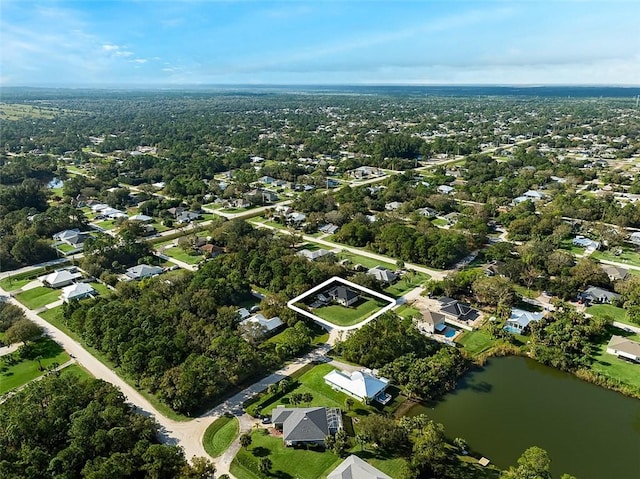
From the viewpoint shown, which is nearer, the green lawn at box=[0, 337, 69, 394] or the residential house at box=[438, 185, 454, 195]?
the green lawn at box=[0, 337, 69, 394]

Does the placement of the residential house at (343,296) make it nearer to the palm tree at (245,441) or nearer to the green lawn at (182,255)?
the palm tree at (245,441)

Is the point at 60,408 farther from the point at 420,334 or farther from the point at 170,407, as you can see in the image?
the point at 420,334

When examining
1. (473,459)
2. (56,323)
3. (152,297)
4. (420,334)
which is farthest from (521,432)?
(56,323)

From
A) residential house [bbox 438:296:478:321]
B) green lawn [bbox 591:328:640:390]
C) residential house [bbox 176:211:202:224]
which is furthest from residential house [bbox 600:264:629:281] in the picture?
residential house [bbox 176:211:202:224]

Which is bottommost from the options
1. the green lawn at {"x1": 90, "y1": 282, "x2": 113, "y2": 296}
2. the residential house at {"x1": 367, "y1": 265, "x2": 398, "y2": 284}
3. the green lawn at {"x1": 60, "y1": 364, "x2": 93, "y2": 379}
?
the green lawn at {"x1": 60, "y1": 364, "x2": 93, "y2": 379}

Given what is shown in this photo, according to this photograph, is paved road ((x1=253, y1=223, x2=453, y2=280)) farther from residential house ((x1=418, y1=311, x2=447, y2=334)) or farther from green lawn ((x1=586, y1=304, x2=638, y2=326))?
green lawn ((x1=586, y1=304, x2=638, y2=326))

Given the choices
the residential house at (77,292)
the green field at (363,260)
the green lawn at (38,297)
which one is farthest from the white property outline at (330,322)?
the green lawn at (38,297)
